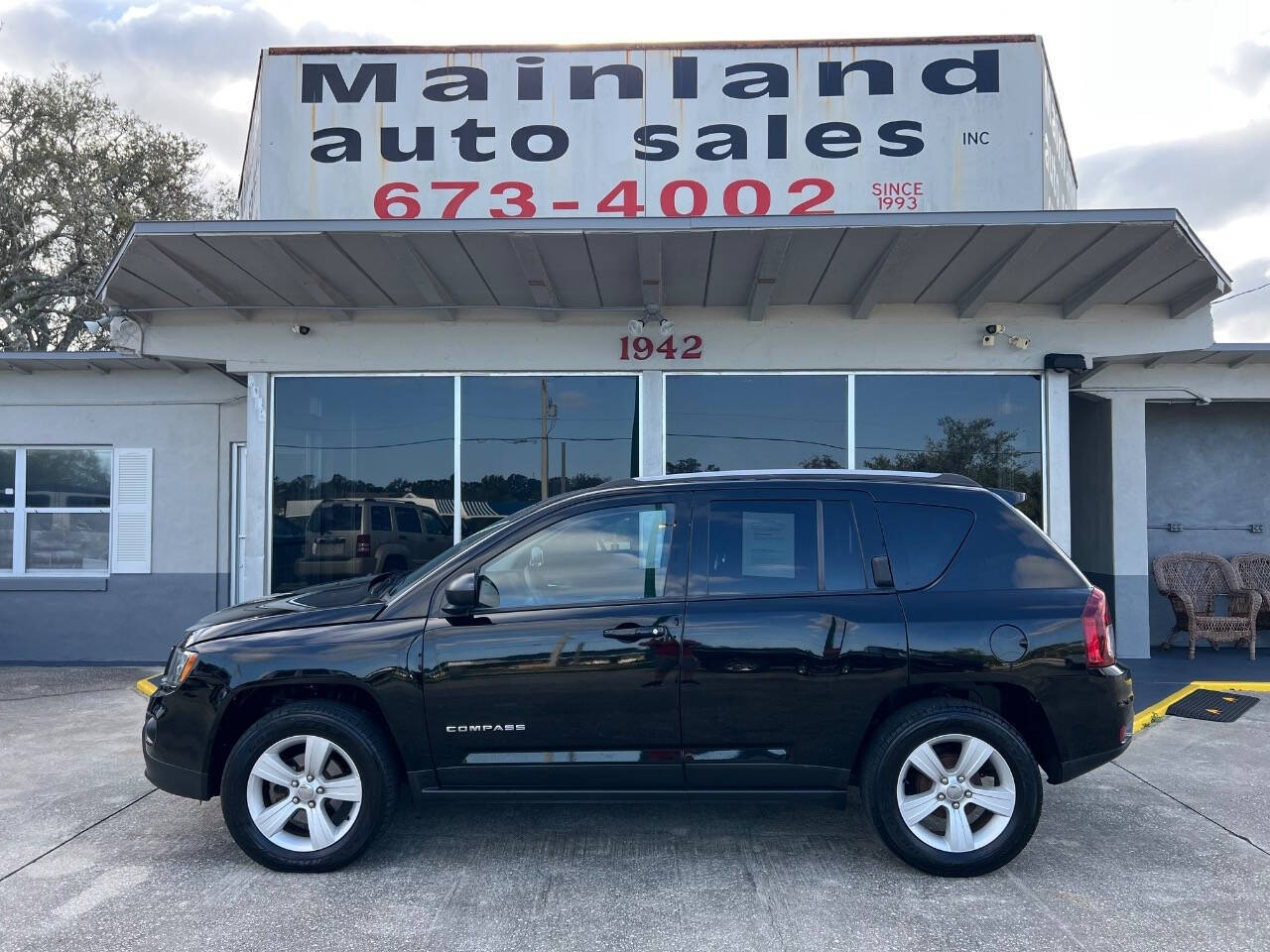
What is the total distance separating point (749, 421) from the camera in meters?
8.41

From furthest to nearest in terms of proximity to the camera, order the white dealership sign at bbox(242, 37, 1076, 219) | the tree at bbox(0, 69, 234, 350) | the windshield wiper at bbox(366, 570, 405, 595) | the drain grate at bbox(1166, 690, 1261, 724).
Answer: the tree at bbox(0, 69, 234, 350), the white dealership sign at bbox(242, 37, 1076, 219), the drain grate at bbox(1166, 690, 1261, 724), the windshield wiper at bbox(366, 570, 405, 595)

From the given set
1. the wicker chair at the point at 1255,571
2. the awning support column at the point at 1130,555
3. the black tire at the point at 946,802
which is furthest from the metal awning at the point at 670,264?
the wicker chair at the point at 1255,571

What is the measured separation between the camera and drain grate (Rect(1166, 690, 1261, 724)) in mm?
7199

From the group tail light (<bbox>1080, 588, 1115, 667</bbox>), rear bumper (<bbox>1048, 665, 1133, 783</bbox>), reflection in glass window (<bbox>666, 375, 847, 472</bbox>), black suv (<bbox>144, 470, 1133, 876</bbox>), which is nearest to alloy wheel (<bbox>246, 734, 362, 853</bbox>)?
black suv (<bbox>144, 470, 1133, 876</bbox>)

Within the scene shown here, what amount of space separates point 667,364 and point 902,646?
15.2ft

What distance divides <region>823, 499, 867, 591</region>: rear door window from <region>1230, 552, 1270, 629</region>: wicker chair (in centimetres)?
809

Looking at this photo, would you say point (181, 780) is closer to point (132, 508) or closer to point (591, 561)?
point (591, 561)

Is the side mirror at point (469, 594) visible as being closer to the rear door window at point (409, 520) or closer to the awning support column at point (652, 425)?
the awning support column at point (652, 425)

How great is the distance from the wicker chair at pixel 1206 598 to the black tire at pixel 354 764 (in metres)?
8.68

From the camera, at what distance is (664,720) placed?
13.7 feet

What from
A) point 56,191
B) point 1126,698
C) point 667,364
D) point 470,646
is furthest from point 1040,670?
point 56,191

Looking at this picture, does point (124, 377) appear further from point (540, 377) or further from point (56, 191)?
point (56, 191)

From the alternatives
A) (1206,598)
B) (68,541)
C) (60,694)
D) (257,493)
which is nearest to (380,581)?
(257,493)

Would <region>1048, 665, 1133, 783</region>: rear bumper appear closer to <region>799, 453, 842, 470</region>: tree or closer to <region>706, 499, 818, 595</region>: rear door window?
<region>706, 499, 818, 595</region>: rear door window
